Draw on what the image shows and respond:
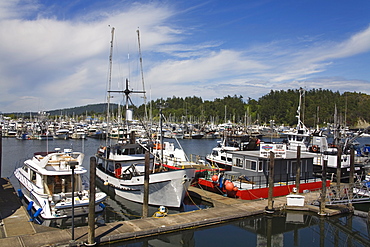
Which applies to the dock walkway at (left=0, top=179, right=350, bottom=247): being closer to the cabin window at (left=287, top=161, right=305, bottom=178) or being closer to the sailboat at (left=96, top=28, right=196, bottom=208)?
the sailboat at (left=96, top=28, right=196, bottom=208)

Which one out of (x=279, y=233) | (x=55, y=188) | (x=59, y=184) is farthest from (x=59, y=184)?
(x=279, y=233)

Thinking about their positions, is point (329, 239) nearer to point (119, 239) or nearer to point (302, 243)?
point (302, 243)

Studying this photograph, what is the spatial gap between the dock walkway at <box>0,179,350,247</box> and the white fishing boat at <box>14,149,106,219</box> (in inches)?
45.0

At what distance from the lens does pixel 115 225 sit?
1742 centimetres

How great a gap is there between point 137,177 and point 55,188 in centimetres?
563

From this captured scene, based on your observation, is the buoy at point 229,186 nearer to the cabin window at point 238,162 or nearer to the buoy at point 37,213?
the cabin window at point 238,162

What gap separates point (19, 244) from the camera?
1449 cm

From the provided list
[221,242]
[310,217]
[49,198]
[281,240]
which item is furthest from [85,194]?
[310,217]

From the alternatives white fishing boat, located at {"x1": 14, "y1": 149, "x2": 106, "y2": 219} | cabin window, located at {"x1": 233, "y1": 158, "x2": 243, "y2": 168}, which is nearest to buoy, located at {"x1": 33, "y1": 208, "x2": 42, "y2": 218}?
white fishing boat, located at {"x1": 14, "y1": 149, "x2": 106, "y2": 219}

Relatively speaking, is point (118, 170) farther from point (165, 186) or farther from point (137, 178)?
point (165, 186)

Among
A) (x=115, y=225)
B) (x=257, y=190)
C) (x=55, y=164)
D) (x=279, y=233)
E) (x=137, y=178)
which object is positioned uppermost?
(x=55, y=164)

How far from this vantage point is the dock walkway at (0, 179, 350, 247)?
1520cm

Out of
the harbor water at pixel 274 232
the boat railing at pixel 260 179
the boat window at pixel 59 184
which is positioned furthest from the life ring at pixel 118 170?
the boat railing at pixel 260 179

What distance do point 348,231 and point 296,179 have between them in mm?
5621
